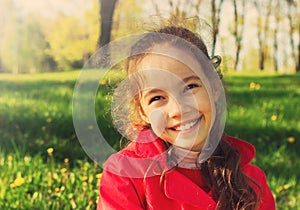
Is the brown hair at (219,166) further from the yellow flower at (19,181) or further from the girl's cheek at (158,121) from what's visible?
the yellow flower at (19,181)

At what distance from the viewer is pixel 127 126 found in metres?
1.72

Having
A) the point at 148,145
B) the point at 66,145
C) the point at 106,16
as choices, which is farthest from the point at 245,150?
the point at 106,16

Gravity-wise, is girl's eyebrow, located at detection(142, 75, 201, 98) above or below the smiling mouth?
above

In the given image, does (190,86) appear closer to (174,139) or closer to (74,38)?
(174,139)

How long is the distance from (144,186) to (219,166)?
283 millimetres

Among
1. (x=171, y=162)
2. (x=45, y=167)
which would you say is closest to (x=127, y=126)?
(x=171, y=162)

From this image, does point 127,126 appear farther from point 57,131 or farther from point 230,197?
point 57,131

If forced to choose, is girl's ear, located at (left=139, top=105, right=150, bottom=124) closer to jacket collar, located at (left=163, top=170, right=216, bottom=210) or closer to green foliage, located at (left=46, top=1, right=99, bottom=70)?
jacket collar, located at (left=163, top=170, right=216, bottom=210)

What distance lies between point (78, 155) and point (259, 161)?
1009mm

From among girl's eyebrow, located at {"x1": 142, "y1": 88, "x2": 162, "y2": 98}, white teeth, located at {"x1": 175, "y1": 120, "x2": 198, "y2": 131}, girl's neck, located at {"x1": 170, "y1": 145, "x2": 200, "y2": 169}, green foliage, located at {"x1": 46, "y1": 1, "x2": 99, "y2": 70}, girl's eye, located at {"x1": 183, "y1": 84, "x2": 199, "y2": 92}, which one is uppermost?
green foliage, located at {"x1": 46, "y1": 1, "x2": 99, "y2": 70}

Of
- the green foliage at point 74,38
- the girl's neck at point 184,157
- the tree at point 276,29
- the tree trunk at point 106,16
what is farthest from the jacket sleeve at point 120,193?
the tree at point 276,29

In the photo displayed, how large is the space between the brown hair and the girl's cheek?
0.37 feet

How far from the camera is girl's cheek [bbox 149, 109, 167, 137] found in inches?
60.4

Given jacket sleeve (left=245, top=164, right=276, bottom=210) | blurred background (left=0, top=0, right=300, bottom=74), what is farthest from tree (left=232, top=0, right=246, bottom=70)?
jacket sleeve (left=245, top=164, right=276, bottom=210)
